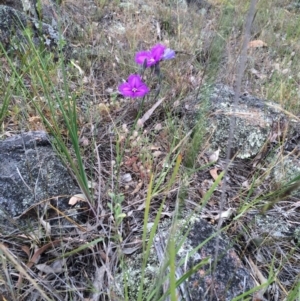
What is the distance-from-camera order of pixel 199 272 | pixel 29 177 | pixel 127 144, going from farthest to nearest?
pixel 127 144
pixel 29 177
pixel 199 272

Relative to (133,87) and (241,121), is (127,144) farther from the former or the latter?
(241,121)

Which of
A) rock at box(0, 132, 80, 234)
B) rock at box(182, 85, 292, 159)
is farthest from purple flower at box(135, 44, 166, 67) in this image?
rock at box(0, 132, 80, 234)

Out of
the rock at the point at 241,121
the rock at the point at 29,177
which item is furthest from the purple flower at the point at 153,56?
the rock at the point at 29,177

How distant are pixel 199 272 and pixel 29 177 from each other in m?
0.57

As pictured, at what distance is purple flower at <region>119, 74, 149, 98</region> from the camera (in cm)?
140

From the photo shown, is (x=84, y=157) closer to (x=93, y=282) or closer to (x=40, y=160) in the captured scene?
(x=40, y=160)

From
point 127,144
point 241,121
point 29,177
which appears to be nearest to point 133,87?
point 127,144

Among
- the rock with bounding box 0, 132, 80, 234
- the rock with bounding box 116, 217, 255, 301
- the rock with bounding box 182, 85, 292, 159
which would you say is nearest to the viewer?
the rock with bounding box 116, 217, 255, 301

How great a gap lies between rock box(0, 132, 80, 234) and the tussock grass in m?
0.05

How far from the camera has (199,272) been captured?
2.73 ft

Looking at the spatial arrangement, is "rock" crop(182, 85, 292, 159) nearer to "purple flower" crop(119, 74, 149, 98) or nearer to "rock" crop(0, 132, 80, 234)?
"purple flower" crop(119, 74, 149, 98)

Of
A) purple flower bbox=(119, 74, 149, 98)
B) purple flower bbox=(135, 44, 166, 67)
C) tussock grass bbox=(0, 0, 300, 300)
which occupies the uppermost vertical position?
purple flower bbox=(135, 44, 166, 67)

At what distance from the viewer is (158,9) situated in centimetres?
276

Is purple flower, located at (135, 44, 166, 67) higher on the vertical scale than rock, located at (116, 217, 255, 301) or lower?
higher
